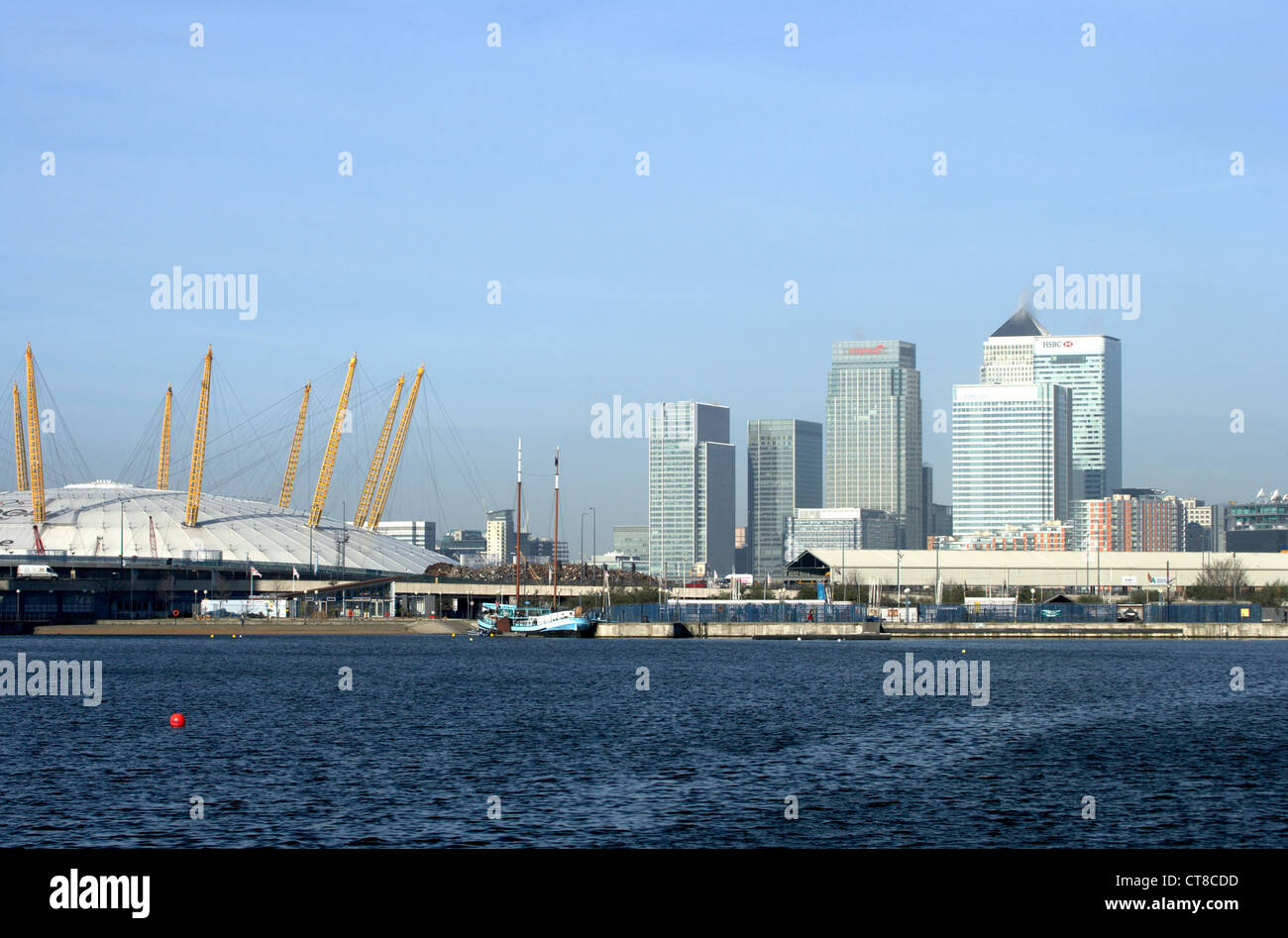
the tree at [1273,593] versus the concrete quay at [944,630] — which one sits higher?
the tree at [1273,593]

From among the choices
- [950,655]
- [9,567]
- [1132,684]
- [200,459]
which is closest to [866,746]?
[1132,684]

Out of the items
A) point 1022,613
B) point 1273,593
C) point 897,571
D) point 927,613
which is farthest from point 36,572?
point 1273,593

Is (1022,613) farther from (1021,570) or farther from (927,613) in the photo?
(1021,570)

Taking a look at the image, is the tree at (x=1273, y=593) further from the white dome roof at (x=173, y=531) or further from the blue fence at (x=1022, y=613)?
the white dome roof at (x=173, y=531)

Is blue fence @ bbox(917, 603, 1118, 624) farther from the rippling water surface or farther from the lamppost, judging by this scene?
the rippling water surface

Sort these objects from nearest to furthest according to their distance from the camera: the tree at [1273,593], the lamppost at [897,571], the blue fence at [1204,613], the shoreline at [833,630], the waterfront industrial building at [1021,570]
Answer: the shoreline at [833,630]
the blue fence at [1204,613]
the tree at [1273,593]
the lamppost at [897,571]
the waterfront industrial building at [1021,570]

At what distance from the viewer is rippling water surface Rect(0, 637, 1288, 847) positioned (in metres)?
28.0

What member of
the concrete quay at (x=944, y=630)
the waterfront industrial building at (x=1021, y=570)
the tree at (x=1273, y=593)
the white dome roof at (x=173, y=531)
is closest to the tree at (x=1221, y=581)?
the waterfront industrial building at (x=1021, y=570)

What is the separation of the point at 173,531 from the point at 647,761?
139 meters

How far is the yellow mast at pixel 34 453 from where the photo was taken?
166938 millimetres

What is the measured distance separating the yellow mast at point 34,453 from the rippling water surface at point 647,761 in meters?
98.9

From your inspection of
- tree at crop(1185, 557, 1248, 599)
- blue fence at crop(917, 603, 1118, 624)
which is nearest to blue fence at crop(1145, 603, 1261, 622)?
blue fence at crop(917, 603, 1118, 624)

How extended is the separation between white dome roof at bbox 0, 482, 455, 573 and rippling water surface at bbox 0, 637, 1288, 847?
88.6 m
